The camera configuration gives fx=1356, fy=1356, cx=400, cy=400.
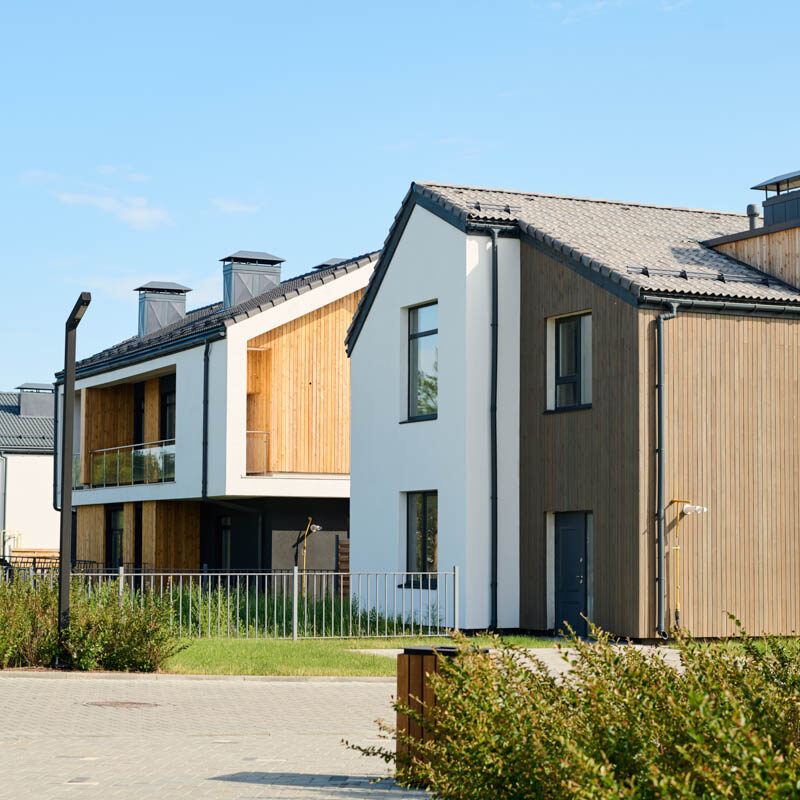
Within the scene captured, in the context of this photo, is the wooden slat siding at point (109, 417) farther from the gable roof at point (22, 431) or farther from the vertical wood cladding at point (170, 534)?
the gable roof at point (22, 431)

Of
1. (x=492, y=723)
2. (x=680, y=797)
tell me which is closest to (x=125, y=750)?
(x=492, y=723)

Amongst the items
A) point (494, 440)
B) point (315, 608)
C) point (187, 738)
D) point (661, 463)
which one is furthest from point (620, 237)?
point (187, 738)

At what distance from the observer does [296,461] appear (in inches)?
1273

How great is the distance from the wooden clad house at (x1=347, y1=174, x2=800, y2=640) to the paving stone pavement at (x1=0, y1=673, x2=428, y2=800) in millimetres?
6169

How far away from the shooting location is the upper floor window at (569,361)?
22.2 metres

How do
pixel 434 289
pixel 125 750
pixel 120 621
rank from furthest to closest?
pixel 434 289 → pixel 120 621 → pixel 125 750

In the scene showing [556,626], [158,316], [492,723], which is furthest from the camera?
[158,316]

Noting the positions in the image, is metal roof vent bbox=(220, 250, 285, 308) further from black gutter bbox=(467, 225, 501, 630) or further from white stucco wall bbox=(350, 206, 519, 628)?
black gutter bbox=(467, 225, 501, 630)

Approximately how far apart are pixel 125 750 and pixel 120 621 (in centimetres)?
633

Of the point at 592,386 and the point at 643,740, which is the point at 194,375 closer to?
the point at 592,386

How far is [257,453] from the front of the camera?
105ft

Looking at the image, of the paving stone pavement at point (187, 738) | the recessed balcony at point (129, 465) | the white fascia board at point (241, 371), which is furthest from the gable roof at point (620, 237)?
the recessed balcony at point (129, 465)

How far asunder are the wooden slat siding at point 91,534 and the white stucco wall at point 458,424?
16.4 m

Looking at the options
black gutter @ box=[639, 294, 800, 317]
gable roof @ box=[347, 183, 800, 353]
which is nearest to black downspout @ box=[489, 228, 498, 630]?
gable roof @ box=[347, 183, 800, 353]
